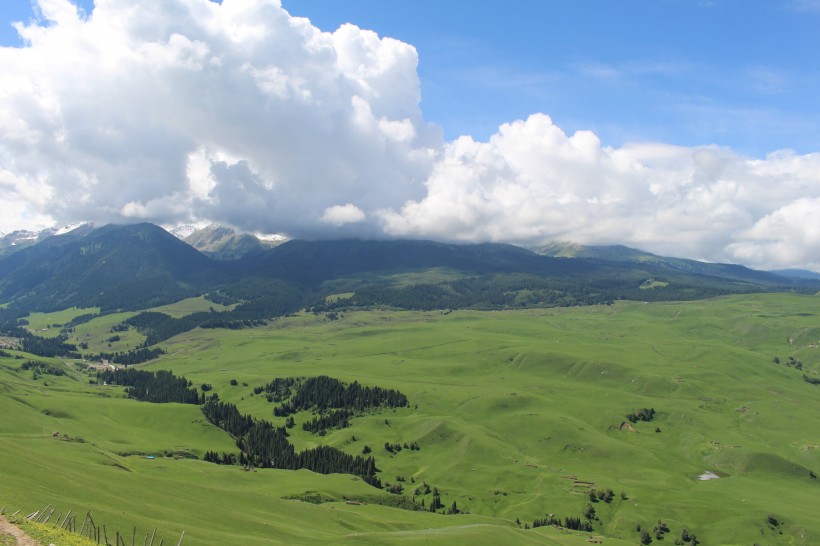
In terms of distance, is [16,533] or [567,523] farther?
[567,523]

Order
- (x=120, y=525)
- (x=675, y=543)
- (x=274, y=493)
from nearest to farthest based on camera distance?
→ (x=120, y=525) → (x=274, y=493) → (x=675, y=543)

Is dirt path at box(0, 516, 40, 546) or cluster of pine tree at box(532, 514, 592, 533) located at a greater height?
dirt path at box(0, 516, 40, 546)

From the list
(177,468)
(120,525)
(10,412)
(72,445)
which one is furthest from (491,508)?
(10,412)

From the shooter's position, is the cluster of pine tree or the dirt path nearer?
the dirt path

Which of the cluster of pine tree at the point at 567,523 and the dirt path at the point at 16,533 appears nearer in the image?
the dirt path at the point at 16,533

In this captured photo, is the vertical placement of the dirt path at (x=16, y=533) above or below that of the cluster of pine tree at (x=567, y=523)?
above

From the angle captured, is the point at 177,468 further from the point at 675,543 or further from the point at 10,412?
the point at 675,543

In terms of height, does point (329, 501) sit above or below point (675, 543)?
above

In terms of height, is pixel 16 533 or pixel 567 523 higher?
pixel 16 533
